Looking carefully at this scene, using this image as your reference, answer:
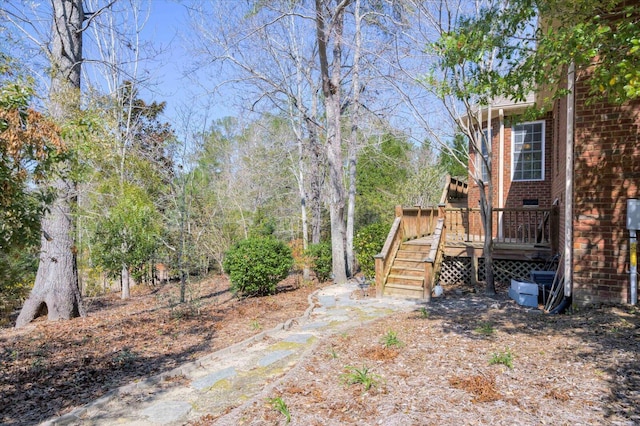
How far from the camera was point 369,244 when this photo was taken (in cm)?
1116

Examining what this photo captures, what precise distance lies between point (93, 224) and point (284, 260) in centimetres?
512

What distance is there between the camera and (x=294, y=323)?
22.4 feet

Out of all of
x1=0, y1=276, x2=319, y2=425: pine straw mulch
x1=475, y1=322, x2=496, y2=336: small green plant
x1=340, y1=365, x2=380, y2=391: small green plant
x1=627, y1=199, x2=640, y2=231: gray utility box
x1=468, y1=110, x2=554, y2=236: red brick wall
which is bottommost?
x1=0, y1=276, x2=319, y2=425: pine straw mulch

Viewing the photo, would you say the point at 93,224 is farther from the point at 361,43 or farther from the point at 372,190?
the point at 372,190

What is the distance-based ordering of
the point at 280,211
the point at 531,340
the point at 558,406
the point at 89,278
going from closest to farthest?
the point at 558,406 < the point at 531,340 < the point at 89,278 < the point at 280,211

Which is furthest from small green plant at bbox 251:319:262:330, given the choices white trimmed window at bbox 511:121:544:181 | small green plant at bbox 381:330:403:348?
white trimmed window at bbox 511:121:544:181

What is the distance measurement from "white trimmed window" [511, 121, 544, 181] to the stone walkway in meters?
8.07

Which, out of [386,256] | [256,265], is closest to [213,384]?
[256,265]

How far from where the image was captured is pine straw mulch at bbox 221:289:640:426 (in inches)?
125

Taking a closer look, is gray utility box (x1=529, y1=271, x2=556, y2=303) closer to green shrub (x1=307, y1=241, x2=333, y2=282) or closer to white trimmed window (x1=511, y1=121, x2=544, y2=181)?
white trimmed window (x1=511, y1=121, x2=544, y2=181)

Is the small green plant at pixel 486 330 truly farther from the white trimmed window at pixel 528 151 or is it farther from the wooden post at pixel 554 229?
the white trimmed window at pixel 528 151

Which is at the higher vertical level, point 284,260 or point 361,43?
point 361,43

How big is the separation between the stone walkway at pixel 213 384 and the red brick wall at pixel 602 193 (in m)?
3.92

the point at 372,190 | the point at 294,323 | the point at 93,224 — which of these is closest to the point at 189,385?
the point at 294,323
